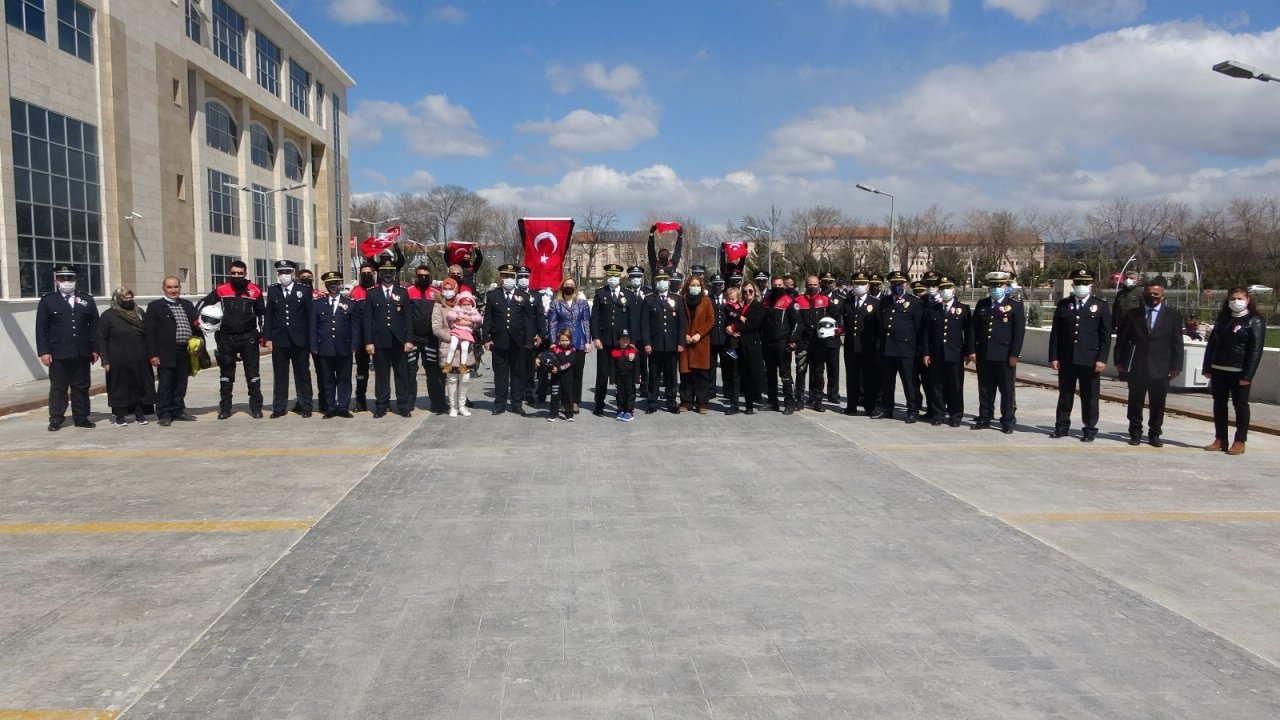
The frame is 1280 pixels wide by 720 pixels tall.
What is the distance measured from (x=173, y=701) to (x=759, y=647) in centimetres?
271

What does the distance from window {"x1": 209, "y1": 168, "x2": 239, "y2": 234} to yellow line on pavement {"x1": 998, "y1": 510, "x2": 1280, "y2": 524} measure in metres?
39.6

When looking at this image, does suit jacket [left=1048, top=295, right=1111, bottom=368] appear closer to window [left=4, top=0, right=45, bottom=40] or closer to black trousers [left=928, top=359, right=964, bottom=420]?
black trousers [left=928, top=359, right=964, bottom=420]

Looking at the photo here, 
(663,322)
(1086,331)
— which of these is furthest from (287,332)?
(1086,331)

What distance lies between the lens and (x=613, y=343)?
12.2m

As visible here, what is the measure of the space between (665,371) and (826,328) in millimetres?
2417

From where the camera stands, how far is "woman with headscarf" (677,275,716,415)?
40.8ft

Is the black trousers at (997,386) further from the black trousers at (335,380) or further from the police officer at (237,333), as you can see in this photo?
the police officer at (237,333)

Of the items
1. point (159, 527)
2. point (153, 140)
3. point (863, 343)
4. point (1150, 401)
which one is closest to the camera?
point (159, 527)

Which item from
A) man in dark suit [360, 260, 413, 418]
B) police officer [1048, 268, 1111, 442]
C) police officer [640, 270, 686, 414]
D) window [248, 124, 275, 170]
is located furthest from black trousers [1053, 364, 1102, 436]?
window [248, 124, 275, 170]

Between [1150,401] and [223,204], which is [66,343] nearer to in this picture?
[1150,401]

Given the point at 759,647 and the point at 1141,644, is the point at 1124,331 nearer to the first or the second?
the point at 1141,644

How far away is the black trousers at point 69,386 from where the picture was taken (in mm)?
10906

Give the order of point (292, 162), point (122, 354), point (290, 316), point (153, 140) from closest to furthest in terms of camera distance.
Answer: point (122, 354), point (290, 316), point (153, 140), point (292, 162)

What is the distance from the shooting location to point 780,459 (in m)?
9.27
